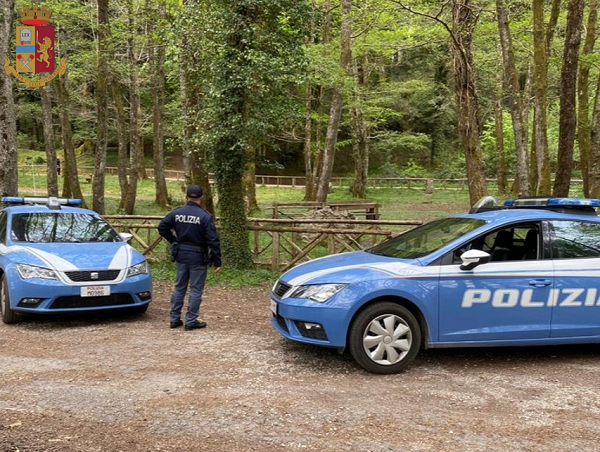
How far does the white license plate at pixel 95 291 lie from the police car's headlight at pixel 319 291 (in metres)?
2.85

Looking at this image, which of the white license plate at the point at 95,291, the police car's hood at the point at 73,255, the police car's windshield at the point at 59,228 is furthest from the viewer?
the police car's windshield at the point at 59,228

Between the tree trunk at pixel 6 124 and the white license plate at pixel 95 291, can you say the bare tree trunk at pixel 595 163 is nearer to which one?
the white license plate at pixel 95 291

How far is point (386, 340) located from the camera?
5.24 m

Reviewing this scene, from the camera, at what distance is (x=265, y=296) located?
9500 millimetres

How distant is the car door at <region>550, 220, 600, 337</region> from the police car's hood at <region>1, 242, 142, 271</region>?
539 cm

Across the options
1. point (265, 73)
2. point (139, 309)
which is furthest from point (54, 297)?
point (265, 73)

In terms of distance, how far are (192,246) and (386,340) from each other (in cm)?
288

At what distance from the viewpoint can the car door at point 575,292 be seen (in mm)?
5508

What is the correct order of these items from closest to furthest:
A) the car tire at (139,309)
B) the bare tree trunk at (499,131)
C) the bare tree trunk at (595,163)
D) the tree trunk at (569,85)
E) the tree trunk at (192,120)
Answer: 1. the car tire at (139,309)
2. the tree trunk at (569,85)
3. the tree trunk at (192,120)
4. the bare tree trunk at (595,163)
5. the bare tree trunk at (499,131)

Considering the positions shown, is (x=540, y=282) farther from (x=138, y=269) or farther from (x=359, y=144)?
(x=359, y=144)

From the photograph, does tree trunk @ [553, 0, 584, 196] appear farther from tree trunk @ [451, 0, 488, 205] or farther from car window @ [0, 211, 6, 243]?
car window @ [0, 211, 6, 243]

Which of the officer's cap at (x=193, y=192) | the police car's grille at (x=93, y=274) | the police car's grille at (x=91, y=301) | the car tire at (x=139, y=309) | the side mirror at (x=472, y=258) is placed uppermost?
the officer's cap at (x=193, y=192)

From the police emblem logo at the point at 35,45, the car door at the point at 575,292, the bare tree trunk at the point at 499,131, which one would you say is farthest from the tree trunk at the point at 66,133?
the bare tree trunk at the point at 499,131

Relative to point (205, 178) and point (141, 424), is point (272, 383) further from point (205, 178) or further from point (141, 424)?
point (205, 178)
